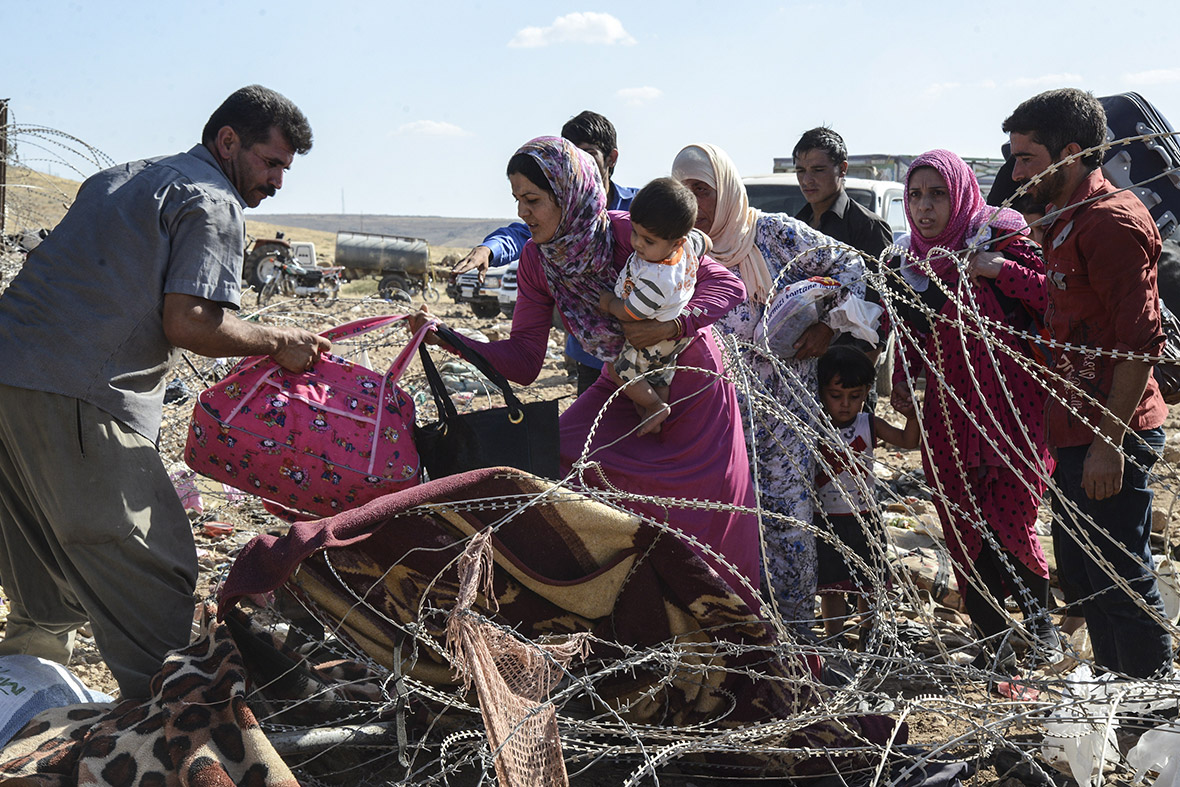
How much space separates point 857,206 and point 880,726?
2300mm

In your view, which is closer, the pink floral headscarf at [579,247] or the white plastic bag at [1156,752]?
the white plastic bag at [1156,752]

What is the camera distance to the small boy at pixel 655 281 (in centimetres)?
252

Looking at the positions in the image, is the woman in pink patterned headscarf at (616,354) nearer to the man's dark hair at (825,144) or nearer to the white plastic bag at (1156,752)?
the white plastic bag at (1156,752)

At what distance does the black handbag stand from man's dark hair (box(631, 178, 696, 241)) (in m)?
0.57

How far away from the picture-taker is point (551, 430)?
8.20 ft

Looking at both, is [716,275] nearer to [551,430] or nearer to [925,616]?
[551,430]

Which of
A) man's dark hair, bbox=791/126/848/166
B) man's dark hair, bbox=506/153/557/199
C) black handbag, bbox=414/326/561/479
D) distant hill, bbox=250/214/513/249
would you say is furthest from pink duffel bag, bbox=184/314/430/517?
distant hill, bbox=250/214/513/249

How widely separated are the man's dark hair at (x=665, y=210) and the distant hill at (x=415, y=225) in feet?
341

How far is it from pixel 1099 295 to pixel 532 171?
1.62 m

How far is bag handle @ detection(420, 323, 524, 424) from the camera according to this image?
246 centimetres

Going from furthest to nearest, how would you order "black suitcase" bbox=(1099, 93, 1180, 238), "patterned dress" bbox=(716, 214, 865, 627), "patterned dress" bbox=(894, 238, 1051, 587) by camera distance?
"black suitcase" bbox=(1099, 93, 1180, 238), "patterned dress" bbox=(716, 214, 865, 627), "patterned dress" bbox=(894, 238, 1051, 587)

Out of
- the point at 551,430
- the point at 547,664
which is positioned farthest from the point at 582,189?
the point at 547,664

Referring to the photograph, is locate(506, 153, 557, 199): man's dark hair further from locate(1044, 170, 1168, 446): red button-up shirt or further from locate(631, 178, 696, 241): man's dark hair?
locate(1044, 170, 1168, 446): red button-up shirt

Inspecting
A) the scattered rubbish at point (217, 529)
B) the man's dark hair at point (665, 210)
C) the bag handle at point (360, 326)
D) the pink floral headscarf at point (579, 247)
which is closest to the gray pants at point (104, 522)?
the bag handle at point (360, 326)
